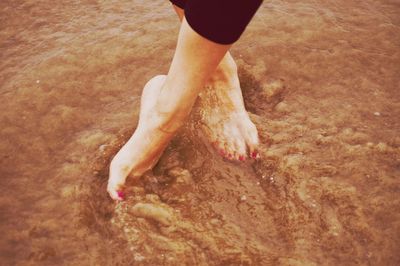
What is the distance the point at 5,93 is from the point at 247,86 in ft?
3.81

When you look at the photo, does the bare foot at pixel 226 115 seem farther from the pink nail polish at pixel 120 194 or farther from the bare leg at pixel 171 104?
the pink nail polish at pixel 120 194

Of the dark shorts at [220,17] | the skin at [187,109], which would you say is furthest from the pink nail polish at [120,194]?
the dark shorts at [220,17]

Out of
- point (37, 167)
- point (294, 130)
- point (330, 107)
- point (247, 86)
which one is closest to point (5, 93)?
point (37, 167)

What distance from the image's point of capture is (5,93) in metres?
1.67

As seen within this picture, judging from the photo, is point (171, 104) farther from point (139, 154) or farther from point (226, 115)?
point (226, 115)

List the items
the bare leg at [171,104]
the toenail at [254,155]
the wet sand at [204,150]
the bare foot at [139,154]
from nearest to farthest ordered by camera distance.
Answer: the bare leg at [171,104], the wet sand at [204,150], the bare foot at [139,154], the toenail at [254,155]

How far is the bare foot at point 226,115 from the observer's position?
4.87ft

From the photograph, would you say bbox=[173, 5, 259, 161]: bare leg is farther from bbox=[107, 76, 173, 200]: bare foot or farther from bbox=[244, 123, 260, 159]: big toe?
bbox=[107, 76, 173, 200]: bare foot

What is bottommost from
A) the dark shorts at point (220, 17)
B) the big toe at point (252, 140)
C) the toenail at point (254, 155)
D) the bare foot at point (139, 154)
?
the toenail at point (254, 155)

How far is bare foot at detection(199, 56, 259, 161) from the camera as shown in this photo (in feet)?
4.87

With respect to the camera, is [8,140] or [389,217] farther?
[8,140]

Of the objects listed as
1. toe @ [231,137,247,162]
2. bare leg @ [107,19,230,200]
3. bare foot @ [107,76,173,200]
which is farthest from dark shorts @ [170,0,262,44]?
toe @ [231,137,247,162]

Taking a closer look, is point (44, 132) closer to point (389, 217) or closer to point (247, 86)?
point (247, 86)

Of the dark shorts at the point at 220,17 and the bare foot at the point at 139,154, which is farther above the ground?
the dark shorts at the point at 220,17
